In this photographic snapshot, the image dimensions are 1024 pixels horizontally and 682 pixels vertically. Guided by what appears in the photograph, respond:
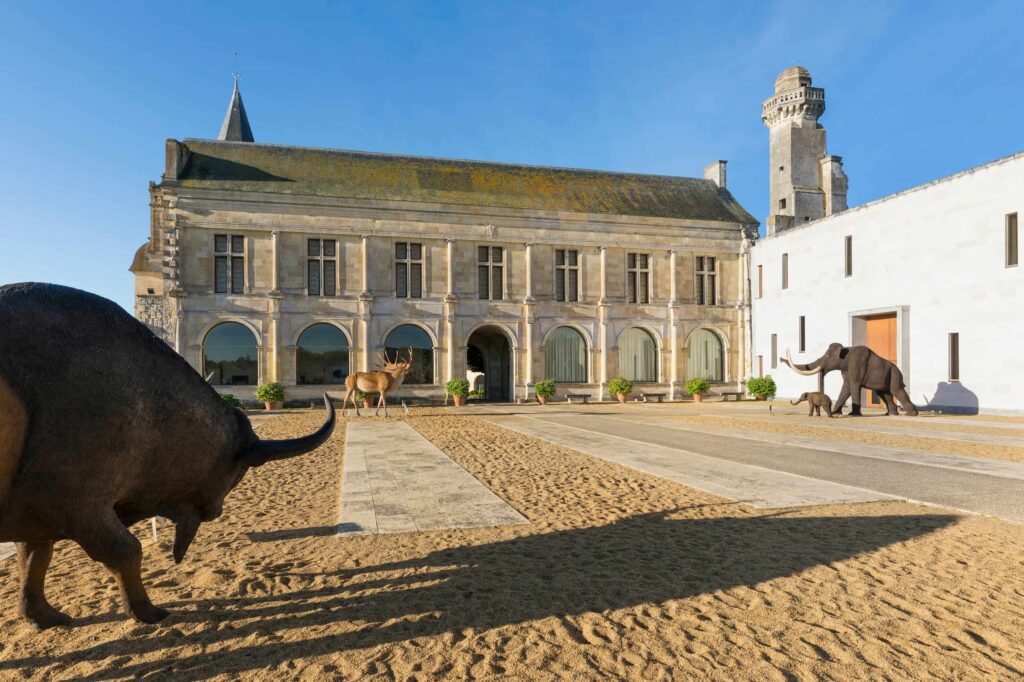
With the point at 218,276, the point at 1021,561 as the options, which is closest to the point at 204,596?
the point at 1021,561

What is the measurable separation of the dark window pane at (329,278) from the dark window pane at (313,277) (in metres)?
0.39

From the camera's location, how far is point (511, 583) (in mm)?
4230

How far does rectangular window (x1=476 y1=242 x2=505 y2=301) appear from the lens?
2806 cm

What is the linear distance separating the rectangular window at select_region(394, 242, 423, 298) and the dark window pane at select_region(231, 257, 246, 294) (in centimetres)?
656

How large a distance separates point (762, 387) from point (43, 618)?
2815 cm

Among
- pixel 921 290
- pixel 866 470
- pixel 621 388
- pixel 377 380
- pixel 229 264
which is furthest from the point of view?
pixel 621 388

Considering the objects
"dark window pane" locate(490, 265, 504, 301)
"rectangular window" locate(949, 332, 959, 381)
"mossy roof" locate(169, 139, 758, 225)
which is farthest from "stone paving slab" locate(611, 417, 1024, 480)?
"mossy roof" locate(169, 139, 758, 225)

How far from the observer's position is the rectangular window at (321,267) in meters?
26.0

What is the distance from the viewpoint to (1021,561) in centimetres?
460

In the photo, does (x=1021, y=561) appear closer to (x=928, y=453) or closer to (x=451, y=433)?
(x=928, y=453)

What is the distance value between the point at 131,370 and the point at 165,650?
63.7 inches

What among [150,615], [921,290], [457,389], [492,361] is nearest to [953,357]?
[921,290]

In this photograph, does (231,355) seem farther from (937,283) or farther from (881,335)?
(937,283)

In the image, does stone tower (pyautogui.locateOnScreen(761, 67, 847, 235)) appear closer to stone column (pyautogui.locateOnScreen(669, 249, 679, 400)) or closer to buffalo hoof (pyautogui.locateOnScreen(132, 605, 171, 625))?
stone column (pyautogui.locateOnScreen(669, 249, 679, 400))
